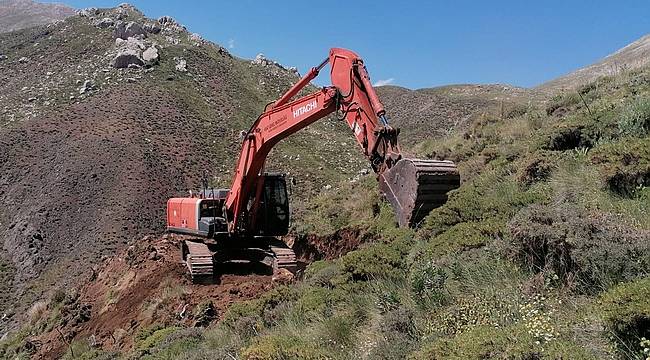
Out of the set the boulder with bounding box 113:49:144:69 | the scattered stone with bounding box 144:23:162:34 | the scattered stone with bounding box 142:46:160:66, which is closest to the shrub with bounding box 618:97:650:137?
the boulder with bounding box 113:49:144:69

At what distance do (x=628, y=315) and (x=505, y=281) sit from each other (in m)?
1.93

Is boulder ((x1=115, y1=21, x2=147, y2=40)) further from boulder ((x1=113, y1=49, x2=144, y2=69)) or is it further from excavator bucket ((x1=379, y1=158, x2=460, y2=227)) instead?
excavator bucket ((x1=379, y1=158, x2=460, y2=227))

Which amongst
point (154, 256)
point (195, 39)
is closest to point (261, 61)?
point (195, 39)

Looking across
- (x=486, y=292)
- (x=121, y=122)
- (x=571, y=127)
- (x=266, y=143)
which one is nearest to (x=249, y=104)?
(x=121, y=122)

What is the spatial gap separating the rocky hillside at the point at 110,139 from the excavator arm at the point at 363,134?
10.6m

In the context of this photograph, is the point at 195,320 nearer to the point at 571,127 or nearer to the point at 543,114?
the point at 571,127

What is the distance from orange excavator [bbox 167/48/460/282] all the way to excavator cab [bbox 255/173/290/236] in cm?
3

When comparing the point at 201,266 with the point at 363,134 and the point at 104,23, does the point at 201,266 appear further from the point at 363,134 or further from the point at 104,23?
the point at 104,23

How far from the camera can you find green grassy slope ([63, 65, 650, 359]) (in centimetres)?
387

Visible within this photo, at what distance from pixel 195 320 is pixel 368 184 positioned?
34.5 feet

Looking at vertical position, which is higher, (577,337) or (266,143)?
(266,143)

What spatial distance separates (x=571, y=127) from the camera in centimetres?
978

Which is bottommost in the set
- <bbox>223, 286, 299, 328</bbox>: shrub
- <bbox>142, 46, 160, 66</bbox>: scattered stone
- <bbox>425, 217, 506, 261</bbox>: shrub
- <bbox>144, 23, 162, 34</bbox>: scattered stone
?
<bbox>223, 286, 299, 328</bbox>: shrub

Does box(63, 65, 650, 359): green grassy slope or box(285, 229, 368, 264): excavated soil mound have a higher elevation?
box(63, 65, 650, 359): green grassy slope
